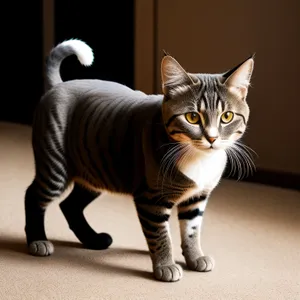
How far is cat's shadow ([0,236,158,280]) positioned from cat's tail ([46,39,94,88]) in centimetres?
46

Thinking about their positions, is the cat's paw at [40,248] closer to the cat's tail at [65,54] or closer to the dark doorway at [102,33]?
the cat's tail at [65,54]

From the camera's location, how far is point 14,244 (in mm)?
1914

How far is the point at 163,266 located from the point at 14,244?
49 centimetres

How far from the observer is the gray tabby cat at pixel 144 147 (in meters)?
1.55

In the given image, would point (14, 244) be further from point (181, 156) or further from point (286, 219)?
point (286, 219)

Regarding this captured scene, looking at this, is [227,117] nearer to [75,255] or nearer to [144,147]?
[144,147]

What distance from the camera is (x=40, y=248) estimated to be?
1.81m

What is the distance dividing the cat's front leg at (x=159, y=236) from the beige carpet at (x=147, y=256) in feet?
0.10

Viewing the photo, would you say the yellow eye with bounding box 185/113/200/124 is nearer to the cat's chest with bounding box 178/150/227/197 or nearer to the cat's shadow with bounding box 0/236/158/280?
the cat's chest with bounding box 178/150/227/197

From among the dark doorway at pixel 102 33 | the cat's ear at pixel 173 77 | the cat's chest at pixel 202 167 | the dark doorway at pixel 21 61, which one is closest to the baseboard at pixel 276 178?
the dark doorway at pixel 102 33

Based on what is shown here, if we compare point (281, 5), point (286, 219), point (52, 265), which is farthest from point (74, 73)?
point (52, 265)

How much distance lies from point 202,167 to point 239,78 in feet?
0.74

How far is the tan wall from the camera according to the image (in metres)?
2.56

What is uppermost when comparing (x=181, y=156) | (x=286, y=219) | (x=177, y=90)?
(x=177, y=90)
